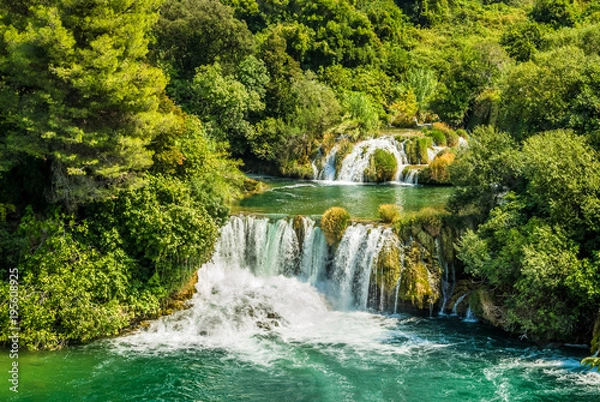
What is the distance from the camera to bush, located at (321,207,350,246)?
22.6m

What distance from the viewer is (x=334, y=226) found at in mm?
22578

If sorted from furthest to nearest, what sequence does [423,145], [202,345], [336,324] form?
[423,145] → [336,324] → [202,345]

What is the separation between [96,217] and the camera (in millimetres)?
19297

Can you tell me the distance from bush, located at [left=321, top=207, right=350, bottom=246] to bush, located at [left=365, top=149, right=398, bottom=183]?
12896 millimetres

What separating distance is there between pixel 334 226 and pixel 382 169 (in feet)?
44.4

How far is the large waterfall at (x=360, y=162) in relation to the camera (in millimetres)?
35750

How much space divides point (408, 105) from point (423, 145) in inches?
425

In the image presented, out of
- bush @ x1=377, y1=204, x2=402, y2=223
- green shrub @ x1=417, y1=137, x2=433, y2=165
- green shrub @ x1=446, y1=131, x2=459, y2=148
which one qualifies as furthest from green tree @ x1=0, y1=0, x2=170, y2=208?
green shrub @ x1=446, y1=131, x2=459, y2=148

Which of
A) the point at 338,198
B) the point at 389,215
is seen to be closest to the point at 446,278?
the point at 389,215

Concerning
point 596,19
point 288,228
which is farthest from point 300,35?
point 288,228

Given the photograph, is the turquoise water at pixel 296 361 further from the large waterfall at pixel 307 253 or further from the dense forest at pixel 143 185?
the dense forest at pixel 143 185

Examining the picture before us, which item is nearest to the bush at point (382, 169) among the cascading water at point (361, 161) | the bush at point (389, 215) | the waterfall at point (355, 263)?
the cascading water at point (361, 161)

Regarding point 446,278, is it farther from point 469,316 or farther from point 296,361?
point 296,361

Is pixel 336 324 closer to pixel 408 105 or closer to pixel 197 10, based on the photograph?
pixel 197 10
